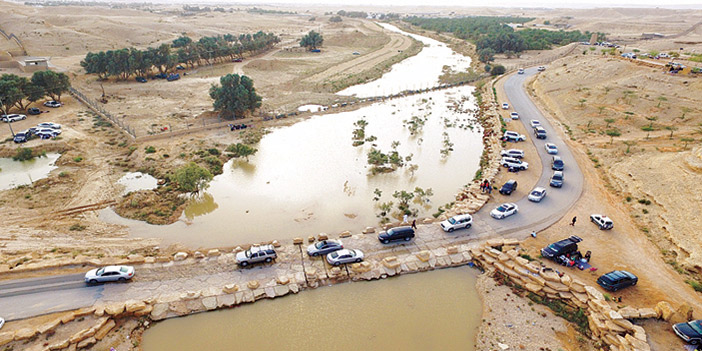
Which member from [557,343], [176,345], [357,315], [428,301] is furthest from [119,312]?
[557,343]

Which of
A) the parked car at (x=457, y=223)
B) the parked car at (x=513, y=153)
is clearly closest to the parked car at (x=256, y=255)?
the parked car at (x=457, y=223)

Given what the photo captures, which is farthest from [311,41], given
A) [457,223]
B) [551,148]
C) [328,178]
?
[457,223]

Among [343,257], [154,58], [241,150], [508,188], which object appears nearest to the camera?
[343,257]

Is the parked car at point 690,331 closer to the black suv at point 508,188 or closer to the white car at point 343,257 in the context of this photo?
the black suv at point 508,188

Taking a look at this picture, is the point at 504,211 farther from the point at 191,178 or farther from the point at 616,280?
the point at 191,178

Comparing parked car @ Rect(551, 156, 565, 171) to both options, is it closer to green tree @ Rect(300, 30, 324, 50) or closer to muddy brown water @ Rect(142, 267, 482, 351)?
muddy brown water @ Rect(142, 267, 482, 351)

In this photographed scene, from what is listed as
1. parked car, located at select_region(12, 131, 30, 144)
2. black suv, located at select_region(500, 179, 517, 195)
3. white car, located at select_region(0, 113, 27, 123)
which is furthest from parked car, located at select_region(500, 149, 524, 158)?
white car, located at select_region(0, 113, 27, 123)
